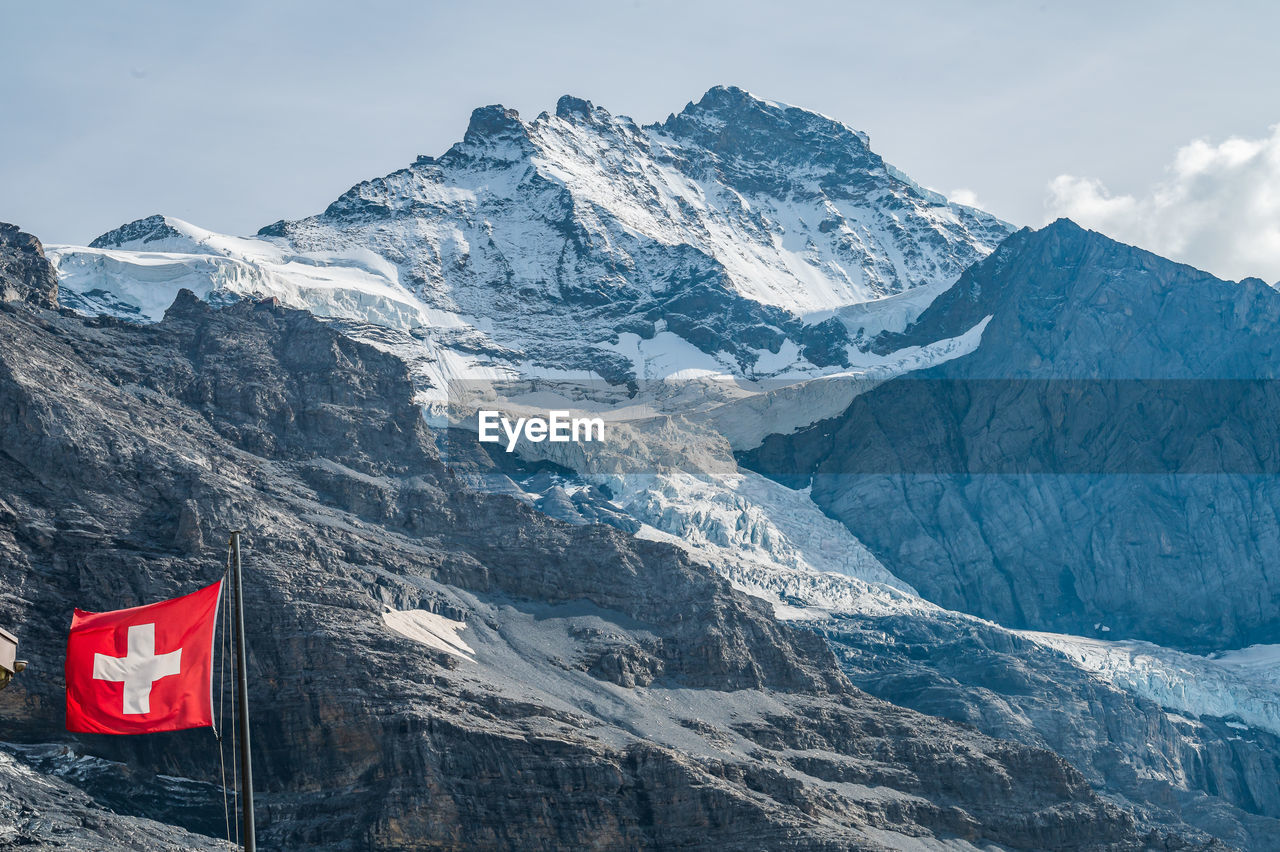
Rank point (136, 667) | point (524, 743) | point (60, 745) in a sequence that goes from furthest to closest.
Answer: point (524, 743) → point (60, 745) → point (136, 667)

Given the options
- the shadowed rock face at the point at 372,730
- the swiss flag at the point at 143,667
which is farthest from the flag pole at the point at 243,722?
the shadowed rock face at the point at 372,730

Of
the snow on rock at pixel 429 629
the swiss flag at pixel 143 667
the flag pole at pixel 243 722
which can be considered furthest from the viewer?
the snow on rock at pixel 429 629

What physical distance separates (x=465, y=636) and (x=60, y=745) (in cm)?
4940

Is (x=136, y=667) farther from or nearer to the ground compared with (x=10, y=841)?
farther from the ground

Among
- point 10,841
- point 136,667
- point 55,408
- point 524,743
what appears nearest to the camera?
point 136,667

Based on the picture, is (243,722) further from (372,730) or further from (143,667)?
(372,730)

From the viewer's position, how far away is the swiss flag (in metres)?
53.3

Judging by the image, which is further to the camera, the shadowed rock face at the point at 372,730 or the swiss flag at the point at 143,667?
the shadowed rock face at the point at 372,730

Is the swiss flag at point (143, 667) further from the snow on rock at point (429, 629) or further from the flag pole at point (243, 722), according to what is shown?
the snow on rock at point (429, 629)

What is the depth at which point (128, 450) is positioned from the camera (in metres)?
197

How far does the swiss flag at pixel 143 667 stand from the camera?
5331 centimetres

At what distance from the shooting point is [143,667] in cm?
5344

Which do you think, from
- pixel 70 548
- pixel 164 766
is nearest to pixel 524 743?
pixel 164 766

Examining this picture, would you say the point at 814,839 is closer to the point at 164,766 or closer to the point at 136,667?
the point at 164,766
